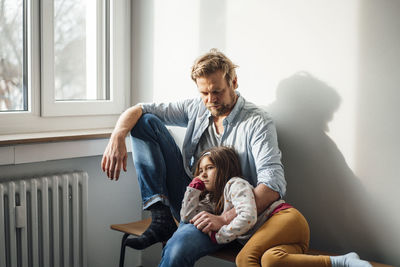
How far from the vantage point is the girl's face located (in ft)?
6.03

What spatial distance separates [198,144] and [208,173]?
0.27 m

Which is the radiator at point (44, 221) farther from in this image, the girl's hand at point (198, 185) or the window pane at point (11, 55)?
the girl's hand at point (198, 185)

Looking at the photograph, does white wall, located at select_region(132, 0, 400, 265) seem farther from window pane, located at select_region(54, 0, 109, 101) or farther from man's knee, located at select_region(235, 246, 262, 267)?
window pane, located at select_region(54, 0, 109, 101)

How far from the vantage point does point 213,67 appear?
1913 mm

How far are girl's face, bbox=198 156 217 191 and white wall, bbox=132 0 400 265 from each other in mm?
395

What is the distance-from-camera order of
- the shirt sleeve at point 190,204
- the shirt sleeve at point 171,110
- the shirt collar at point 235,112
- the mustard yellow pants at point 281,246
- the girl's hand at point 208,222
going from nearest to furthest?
1. the mustard yellow pants at point 281,246
2. the girl's hand at point 208,222
3. the shirt sleeve at point 190,204
4. the shirt collar at point 235,112
5. the shirt sleeve at point 171,110

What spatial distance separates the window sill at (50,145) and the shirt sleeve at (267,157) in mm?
821

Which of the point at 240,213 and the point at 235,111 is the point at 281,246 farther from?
the point at 235,111

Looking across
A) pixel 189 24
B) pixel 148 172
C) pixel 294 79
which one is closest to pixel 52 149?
pixel 148 172

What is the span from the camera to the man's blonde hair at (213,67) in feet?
6.28

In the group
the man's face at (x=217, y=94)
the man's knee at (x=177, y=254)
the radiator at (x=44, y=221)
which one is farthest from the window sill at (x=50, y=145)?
the man's knee at (x=177, y=254)

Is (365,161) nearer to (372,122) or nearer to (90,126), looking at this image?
(372,122)

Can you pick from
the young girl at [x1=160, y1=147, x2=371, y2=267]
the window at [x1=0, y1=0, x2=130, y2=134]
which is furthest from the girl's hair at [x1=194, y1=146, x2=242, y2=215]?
the window at [x1=0, y1=0, x2=130, y2=134]

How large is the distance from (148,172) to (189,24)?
0.81 metres
